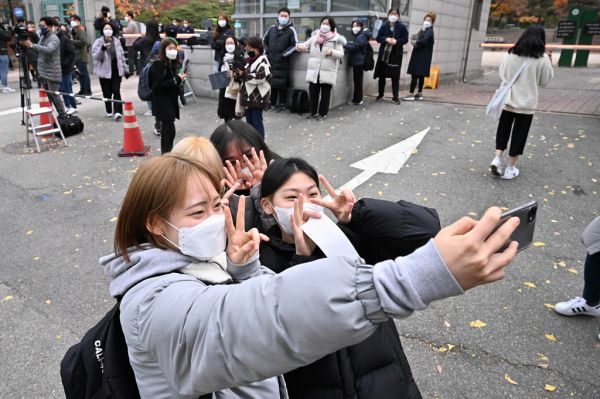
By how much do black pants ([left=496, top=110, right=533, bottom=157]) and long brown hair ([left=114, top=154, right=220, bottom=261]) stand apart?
5749 mm

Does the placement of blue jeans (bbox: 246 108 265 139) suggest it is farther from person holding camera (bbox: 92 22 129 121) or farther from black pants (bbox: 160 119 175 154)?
person holding camera (bbox: 92 22 129 121)

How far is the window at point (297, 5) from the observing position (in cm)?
1148

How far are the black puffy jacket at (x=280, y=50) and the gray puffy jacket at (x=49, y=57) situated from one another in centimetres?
417

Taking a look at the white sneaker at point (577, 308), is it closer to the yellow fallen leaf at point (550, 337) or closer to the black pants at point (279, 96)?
the yellow fallen leaf at point (550, 337)

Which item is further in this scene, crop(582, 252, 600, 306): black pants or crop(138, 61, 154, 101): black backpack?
crop(138, 61, 154, 101): black backpack

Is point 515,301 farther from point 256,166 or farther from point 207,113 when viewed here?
point 207,113

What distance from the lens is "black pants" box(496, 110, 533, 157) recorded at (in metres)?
6.05

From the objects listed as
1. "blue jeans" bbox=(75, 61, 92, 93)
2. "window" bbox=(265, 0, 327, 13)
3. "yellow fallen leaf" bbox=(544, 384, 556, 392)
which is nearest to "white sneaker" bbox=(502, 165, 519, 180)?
"yellow fallen leaf" bbox=(544, 384, 556, 392)

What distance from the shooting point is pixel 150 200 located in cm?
135

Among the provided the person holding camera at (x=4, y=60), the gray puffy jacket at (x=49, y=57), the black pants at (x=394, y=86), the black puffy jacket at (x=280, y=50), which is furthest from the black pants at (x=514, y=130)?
the person holding camera at (x=4, y=60)

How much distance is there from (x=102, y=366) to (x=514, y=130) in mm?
6032

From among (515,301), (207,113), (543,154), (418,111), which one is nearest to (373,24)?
(418,111)

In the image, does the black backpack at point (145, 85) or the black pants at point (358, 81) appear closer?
the black backpack at point (145, 85)

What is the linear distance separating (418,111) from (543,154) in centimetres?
321
